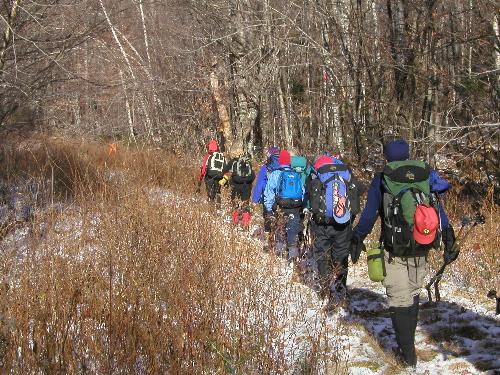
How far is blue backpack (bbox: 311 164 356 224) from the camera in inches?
194

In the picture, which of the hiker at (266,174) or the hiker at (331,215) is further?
the hiker at (266,174)

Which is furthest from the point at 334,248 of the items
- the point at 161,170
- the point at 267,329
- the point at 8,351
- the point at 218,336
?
the point at 161,170

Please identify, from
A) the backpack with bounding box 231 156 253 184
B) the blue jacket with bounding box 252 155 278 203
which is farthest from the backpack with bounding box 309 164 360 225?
the backpack with bounding box 231 156 253 184

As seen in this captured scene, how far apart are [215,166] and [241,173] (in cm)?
62

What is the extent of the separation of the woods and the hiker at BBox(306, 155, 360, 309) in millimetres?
2289

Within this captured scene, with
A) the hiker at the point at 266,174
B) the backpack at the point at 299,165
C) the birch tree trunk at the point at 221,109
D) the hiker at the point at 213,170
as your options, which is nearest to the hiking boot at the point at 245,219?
the hiker at the point at 266,174

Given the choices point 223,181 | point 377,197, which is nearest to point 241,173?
point 223,181

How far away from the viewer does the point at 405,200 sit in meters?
3.52

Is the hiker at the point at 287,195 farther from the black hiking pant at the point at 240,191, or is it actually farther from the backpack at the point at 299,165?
the black hiking pant at the point at 240,191

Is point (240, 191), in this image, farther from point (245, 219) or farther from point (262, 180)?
point (262, 180)

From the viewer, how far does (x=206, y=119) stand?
55.5 feet

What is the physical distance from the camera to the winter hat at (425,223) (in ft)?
11.4

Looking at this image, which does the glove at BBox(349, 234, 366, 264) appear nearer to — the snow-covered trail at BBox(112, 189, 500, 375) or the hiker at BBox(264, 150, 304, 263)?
the snow-covered trail at BBox(112, 189, 500, 375)

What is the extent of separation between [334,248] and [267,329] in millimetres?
1882
